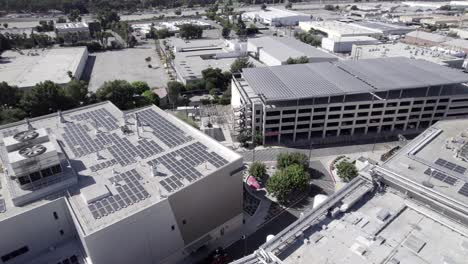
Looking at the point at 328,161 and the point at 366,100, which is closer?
the point at 328,161

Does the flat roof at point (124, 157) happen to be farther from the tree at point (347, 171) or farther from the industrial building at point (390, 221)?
the tree at point (347, 171)

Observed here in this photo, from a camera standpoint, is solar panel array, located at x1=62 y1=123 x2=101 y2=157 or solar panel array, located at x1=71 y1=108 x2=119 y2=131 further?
solar panel array, located at x1=71 y1=108 x2=119 y2=131

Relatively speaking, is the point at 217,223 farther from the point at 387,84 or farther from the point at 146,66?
the point at 146,66

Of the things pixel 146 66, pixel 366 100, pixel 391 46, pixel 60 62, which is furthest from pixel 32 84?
pixel 391 46

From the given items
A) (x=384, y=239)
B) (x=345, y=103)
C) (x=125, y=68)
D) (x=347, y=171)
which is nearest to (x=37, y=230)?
(x=384, y=239)

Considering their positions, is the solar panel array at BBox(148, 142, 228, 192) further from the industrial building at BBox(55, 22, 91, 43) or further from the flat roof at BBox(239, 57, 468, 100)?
the industrial building at BBox(55, 22, 91, 43)

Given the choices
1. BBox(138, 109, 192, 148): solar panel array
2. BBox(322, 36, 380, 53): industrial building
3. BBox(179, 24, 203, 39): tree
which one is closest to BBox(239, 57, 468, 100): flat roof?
BBox(138, 109, 192, 148): solar panel array

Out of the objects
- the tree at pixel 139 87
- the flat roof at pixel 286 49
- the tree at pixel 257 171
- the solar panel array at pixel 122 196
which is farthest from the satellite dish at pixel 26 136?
the flat roof at pixel 286 49

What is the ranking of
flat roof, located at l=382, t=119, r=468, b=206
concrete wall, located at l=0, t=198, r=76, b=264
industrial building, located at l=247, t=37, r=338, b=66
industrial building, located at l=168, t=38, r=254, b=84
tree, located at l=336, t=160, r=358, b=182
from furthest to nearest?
industrial building, located at l=247, t=37, r=338, b=66
industrial building, located at l=168, t=38, r=254, b=84
tree, located at l=336, t=160, r=358, b=182
flat roof, located at l=382, t=119, r=468, b=206
concrete wall, located at l=0, t=198, r=76, b=264
